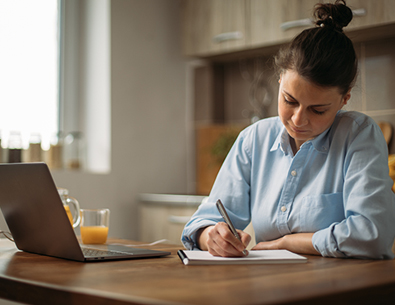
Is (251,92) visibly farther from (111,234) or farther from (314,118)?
(314,118)

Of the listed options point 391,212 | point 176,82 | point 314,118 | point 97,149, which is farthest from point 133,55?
point 391,212

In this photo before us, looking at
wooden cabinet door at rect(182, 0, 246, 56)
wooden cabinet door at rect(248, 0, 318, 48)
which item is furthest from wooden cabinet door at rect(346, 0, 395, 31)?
wooden cabinet door at rect(182, 0, 246, 56)

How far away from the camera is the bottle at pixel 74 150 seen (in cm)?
296

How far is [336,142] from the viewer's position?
133 cm

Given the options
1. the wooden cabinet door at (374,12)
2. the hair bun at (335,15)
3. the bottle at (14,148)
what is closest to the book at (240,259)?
the hair bun at (335,15)

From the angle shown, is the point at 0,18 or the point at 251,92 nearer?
the point at 0,18

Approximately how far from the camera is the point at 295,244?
47.9 inches

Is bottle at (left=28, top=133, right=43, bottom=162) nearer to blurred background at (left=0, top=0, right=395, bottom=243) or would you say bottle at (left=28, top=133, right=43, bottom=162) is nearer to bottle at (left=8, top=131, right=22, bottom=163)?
blurred background at (left=0, top=0, right=395, bottom=243)

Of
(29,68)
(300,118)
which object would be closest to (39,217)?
(300,118)

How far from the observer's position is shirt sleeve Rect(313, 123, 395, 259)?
1119 millimetres

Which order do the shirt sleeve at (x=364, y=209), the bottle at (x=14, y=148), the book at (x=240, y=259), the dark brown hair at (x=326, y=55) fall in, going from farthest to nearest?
the bottle at (x=14, y=148), the dark brown hair at (x=326, y=55), the shirt sleeve at (x=364, y=209), the book at (x=240, y=259)

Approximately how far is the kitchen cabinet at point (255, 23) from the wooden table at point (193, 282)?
1751mm

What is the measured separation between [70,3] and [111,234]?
1.53 meters

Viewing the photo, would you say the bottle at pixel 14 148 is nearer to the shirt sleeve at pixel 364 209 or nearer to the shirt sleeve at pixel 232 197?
the shirt sleeve at pixel 232 197
